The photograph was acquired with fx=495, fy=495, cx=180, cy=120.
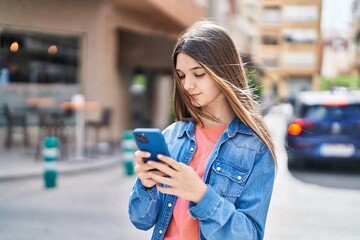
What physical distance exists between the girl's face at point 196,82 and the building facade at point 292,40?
62711 millimetres

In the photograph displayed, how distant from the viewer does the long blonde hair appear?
1.61 metres

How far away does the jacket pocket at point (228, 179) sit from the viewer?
1.58 meters

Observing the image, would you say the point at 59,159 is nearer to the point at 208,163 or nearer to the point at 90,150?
the point at 90,150

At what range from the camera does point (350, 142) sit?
9680 mm

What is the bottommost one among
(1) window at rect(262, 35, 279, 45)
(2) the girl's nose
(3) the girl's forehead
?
(2) the girl's nose

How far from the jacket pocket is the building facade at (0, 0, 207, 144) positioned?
11.7 m

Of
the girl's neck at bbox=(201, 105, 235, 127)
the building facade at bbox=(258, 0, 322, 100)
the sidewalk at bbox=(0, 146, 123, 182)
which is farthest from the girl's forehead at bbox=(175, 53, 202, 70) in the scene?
the building facade at bbox=(258, 0, 322, 100)

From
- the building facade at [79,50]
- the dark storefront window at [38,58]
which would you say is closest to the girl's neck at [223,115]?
the building facade at [79,50]

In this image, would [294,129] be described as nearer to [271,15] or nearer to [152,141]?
[152,141]

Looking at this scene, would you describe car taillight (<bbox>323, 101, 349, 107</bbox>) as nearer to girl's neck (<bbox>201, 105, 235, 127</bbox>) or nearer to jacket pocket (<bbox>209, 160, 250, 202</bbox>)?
girl's neck (<bbox>201, 105, 235, 127</bbox>)

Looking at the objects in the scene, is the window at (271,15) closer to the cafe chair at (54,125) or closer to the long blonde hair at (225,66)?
the cafe chair at (54,125)

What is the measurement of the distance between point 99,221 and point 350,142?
226 inches

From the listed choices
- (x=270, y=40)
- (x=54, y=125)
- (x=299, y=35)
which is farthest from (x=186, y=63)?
(x=299, y=35)

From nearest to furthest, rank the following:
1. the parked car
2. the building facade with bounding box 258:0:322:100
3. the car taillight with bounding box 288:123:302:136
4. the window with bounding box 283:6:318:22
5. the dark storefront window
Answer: the parked car < the car taillight with bounding box 288:123:302:136 < the dark storefront window < the building facade with bounding box 258:0:322:100 < the window with bounding box 283:6:318:22
